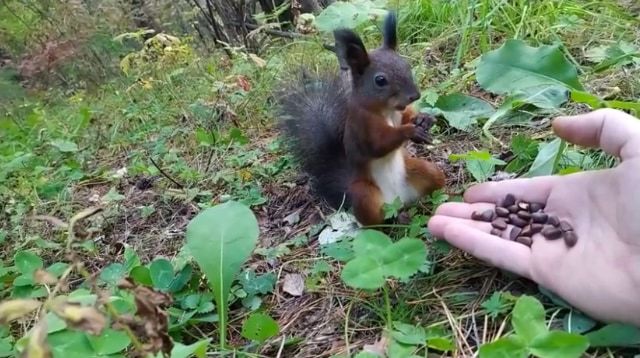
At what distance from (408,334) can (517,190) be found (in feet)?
1.74

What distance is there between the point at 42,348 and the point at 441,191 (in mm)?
1381

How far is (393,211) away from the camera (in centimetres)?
190

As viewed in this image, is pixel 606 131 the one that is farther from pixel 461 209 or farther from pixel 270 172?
pixel 270 172

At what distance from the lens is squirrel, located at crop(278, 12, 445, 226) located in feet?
6.53

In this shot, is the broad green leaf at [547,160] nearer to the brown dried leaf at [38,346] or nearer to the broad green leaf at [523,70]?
the broad green leaf at [523,70]

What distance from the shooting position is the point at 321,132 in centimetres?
220

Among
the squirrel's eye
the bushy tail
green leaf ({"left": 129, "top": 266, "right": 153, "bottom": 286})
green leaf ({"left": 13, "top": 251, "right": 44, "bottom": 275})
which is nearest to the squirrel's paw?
the squirrel's eye

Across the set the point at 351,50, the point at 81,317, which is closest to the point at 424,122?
the point at 351,50

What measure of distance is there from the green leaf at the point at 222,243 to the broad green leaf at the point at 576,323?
2.32 feet

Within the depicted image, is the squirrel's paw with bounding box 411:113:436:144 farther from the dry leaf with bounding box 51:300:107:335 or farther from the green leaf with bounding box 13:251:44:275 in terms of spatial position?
the dry leaf with bounding box 51:300:107:335

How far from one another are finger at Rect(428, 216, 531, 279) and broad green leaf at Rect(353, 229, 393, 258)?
161mm

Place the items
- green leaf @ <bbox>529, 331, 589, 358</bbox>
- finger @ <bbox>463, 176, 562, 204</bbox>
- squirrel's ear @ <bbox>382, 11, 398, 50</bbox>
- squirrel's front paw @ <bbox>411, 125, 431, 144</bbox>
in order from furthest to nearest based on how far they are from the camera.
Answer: squirrel's ear @ <bbox>382, 11, 398, 50</bbox>, squirrel's front paw @ <bbox>411, 125, 431, 144</bbox>, finger @ <bbox>463, 176, 562, 204</bbox>, green leaf @ <bbox>529, 331, 589, 358</bbox>

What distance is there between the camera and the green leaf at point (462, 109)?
2.32 metres

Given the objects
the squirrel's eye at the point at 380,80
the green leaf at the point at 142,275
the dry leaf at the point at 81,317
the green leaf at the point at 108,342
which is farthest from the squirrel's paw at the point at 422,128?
the dry leaf at the point at 81,317
